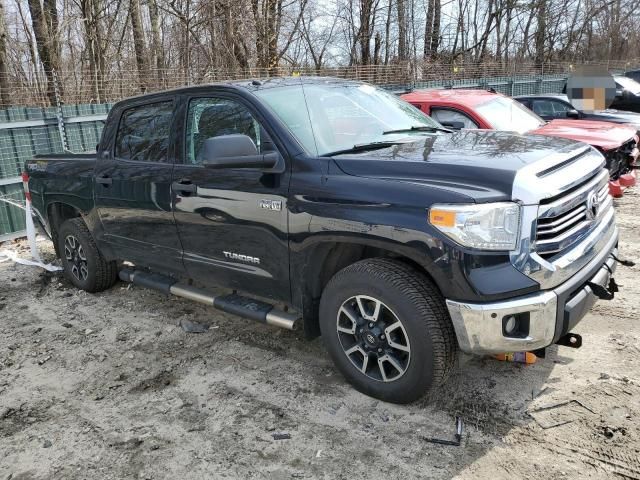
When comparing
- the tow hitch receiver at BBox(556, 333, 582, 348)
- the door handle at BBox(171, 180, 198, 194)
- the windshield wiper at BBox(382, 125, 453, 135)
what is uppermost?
the windshield wiper at BBox(382, 125, 453, 135)

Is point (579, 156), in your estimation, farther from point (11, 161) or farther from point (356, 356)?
point (11, 161)

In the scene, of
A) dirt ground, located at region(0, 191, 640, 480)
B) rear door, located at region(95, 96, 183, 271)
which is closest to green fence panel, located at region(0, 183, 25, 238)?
rear door, located at region(95, 96, 183, 271)

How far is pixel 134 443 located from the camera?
3.21 metres

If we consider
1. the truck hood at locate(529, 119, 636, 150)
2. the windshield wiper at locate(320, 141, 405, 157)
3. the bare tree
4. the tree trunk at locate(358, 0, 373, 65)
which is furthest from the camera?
the tree trunk at locate(358, 0, 373, 65)

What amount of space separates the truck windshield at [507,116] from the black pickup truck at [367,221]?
11.1 ft

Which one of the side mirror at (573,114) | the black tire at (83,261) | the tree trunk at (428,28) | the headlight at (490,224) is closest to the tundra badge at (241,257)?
the headlight at (490,224)

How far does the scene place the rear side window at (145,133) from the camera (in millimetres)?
4469

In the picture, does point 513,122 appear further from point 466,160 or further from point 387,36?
point 387,36

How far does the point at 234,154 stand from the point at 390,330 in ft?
4.68

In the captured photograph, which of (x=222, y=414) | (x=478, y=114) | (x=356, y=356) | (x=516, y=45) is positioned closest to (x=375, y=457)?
(x=356, y=356)

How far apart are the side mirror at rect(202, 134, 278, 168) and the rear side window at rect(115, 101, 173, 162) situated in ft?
3.56

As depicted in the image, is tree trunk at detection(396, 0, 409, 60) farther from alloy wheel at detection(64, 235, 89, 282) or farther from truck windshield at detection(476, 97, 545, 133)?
alloy wheel at detection(64, 235, 89, 282)

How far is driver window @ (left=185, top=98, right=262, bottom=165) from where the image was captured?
3857mm

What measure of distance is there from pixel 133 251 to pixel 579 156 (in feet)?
11.8
